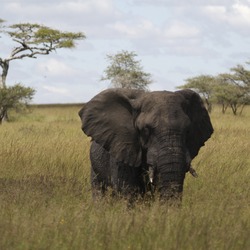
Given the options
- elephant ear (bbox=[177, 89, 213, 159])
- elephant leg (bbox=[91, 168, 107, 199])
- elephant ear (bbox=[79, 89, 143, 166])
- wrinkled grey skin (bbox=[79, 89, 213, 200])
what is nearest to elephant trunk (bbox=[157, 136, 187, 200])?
wrinkled grey skin (bbox=[79, 89, 213, 200])

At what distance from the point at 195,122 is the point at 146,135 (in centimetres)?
85

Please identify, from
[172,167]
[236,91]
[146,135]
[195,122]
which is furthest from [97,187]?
[236,91]

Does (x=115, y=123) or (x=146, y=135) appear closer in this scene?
(x=146, y=135)

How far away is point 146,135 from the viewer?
23.6ft

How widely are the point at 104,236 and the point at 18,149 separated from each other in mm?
7851

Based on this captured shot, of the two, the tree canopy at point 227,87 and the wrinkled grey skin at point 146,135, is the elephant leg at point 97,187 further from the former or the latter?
the tree canopy at point 227,87

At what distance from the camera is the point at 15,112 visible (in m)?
44.2

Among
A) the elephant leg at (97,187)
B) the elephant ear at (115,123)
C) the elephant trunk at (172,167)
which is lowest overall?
the elephant leg at (97,187)

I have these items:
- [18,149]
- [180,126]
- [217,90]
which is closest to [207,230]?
[180,126]

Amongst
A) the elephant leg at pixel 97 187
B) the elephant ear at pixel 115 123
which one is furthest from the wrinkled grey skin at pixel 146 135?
the elephant leg at pixel 97 187

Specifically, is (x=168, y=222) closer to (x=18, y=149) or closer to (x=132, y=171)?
(x=132, y=171)

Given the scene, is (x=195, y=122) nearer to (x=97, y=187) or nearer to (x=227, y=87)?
(x=97, y=187)

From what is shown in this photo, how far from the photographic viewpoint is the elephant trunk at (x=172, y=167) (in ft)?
22.3

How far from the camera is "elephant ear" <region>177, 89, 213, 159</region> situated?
7654 mm
